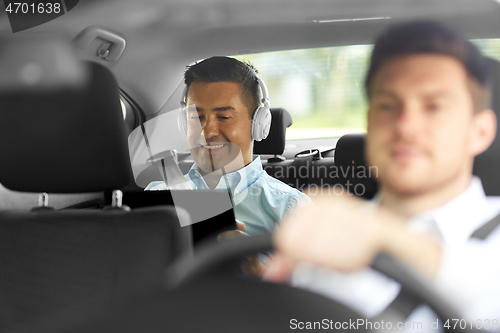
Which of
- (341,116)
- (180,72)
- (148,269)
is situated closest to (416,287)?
(341,116)

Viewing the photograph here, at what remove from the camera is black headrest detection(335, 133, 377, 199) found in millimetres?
875

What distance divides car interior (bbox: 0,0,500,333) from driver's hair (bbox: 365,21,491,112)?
34 mm

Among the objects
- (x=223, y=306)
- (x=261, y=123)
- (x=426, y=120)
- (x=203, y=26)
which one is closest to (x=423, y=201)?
(x=426, y=120)

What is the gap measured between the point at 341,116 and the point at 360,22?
216mm

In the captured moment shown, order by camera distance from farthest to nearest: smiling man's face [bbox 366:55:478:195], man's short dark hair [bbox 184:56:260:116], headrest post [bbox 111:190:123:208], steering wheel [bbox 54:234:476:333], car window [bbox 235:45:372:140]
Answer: man's short dark hair [bbox 184:56:260:116] → headrest post [bbox 111:190:123:208] → car window [bbox 235:45:372:140] → steering wheel [bbox 54:234:476:333] → smiling man's face [bbox 366:55:478:195]

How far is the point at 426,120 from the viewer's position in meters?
0.70

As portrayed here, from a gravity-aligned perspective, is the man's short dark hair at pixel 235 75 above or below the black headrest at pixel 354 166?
above

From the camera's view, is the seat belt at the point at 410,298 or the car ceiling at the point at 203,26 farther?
the car ceiling at the point at 203,26

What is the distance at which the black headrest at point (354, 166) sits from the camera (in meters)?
0.87

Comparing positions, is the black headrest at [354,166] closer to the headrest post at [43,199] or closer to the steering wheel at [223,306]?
the steering wheel at [223,306]

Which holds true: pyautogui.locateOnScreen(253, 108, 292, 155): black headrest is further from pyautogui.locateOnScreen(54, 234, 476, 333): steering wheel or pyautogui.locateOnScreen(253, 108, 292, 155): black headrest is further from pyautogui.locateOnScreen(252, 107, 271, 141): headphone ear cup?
pyautogui.locateOnScreen(54, 234, 476, 333): steering wheel

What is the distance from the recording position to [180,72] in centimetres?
134

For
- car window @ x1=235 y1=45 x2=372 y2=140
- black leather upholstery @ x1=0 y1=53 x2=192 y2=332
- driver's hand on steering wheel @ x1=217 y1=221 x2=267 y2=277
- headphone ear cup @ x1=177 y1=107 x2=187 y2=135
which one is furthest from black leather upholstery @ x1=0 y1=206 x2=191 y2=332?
car window @ x1=235 y1=45 x2=372 y2=140

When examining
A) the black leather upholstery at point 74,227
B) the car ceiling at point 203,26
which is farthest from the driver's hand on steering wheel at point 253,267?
the car ceiling at point 203,26
